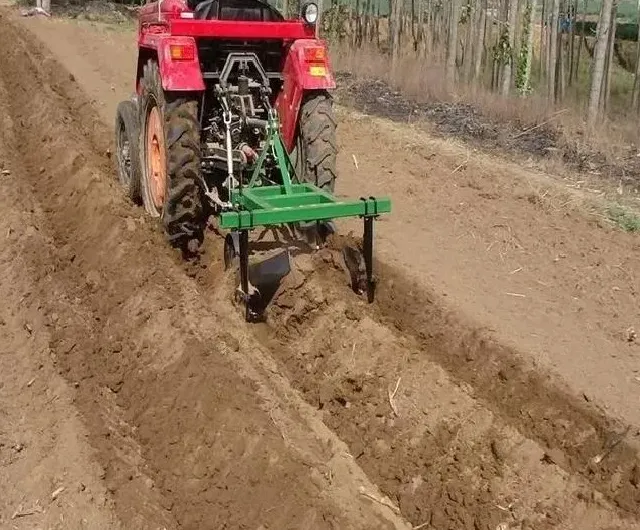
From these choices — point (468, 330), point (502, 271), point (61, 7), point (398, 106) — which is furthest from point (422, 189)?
point (61, 7)

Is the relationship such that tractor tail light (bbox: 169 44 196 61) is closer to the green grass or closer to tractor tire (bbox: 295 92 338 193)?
tractor tire (bbox: 295 92 338 193)

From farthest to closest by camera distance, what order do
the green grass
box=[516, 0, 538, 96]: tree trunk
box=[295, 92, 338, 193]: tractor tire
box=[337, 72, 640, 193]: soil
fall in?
box=[516, 0, 538, 96]: tree trunk → box=[337, 72, 640, 193]: soil → the green grass → box=[295, 92, 338, 193]: tractor tire

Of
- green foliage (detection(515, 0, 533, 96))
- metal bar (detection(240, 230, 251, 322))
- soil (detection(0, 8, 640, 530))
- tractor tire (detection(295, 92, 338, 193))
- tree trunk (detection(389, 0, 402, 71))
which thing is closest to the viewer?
soil (detection(0, 8, 640, 530))

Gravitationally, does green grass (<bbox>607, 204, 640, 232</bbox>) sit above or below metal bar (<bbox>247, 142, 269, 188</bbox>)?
below

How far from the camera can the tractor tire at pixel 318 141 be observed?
17.9 feet

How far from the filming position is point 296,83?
5.65m

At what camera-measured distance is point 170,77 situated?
208 inches

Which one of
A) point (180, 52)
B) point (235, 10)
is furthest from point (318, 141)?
point (235, 10)

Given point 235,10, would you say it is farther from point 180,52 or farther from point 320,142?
point 320,142

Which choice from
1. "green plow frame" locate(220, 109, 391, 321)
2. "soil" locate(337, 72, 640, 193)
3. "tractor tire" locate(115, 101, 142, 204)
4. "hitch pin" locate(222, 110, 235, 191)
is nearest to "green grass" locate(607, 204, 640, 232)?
"soil" locate(337, 72, 640, 193)

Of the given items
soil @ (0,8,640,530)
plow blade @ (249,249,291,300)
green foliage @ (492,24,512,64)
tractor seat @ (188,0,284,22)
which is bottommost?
soil @ (0,8,640,530)

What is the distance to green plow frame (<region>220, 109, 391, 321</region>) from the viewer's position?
4508 mm

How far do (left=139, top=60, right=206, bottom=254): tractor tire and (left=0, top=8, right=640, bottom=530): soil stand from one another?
242mm

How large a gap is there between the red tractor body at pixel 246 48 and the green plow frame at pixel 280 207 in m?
0.33
